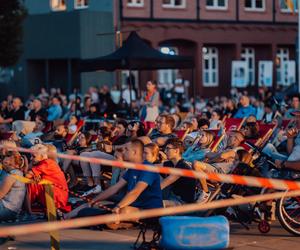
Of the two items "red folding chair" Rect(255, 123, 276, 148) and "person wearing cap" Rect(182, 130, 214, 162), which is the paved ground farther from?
"red folding chair" Rect(255, 123, 276, 148)

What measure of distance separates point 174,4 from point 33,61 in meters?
7.64

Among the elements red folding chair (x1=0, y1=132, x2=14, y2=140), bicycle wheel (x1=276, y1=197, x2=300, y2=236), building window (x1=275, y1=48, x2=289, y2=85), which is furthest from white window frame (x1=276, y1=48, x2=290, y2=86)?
bicycle wheel (x1=276, y1=197, x2=300, y2=236)

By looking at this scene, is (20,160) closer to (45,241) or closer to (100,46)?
(45,241)

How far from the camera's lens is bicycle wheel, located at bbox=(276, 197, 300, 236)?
1073 cm

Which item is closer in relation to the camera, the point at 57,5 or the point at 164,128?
the point at 164,128

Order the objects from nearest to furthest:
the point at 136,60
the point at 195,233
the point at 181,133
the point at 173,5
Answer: the point at 195,233, the point at 181,133, the point at 136,60, the point at 173,5

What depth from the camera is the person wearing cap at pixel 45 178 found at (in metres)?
11.7

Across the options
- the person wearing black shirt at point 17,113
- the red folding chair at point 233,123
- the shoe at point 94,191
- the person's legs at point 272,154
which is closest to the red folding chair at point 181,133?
the red folding chair at point 233,123

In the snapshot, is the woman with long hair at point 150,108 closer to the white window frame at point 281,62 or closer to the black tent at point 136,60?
the black tent at point 136,60

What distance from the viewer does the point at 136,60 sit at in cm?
2086

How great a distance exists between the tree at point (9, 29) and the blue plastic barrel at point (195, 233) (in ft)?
93.3

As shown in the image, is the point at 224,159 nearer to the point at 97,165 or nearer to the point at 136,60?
the point at 97,165

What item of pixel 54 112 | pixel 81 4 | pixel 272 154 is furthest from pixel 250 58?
pixel 272 154

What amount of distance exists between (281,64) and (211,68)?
14.4ft
